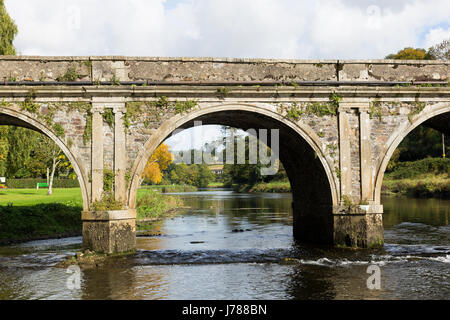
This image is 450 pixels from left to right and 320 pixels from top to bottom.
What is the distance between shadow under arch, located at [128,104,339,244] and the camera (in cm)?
1475

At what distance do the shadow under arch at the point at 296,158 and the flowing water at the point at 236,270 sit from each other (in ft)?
3.95

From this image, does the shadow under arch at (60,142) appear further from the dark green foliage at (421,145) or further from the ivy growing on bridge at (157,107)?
the dark green foliage at (421,145)

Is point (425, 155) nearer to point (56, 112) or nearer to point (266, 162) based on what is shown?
point (266, 162)

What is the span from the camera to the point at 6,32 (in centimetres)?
2388

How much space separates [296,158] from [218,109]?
475 centimetres

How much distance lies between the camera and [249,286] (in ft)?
36.5

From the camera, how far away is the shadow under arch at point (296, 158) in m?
14.8

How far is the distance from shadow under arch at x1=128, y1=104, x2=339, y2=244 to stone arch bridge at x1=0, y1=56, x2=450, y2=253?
5 cm

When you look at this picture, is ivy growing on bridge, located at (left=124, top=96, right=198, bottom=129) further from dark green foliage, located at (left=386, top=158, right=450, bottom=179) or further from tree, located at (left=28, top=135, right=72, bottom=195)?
dark green foliage, located at (left=386, top=158, right=450, bottom=179)

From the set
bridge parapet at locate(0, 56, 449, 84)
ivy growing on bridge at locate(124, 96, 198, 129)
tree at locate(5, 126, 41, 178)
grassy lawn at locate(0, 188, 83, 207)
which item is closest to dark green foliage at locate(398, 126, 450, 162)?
Answer: grassy lawn at locate(0, 188, 83, 207)

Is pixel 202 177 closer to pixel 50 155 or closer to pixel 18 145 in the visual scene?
pixel 50 155

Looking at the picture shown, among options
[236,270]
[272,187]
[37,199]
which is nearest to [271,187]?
[272,187]
